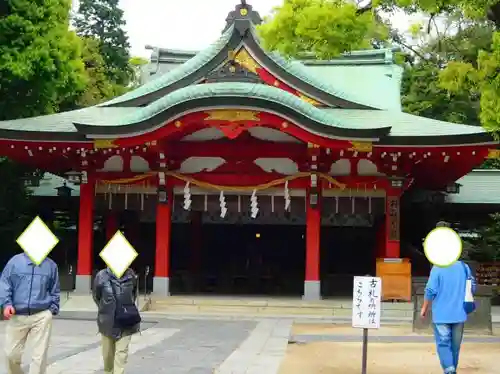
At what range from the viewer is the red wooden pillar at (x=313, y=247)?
15992 millimetres

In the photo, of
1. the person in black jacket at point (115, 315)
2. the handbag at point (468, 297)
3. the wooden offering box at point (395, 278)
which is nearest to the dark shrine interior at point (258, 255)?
the wooden offering box at point (395, 278)

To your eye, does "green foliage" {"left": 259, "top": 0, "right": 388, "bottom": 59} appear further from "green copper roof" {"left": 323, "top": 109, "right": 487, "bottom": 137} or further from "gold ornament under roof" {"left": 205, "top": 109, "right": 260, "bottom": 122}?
"green copper roof" {"left": 323, "top": 109, "right": 487, "bottom": 137}

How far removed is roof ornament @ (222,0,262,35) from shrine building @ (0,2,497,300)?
0.03m

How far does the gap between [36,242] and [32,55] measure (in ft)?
35.3

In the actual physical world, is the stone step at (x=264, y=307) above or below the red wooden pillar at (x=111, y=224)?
below

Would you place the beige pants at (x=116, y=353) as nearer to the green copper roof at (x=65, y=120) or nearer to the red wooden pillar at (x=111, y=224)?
the green copper roof at (x=65, y=120)

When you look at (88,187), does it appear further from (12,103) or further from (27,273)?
(27,273)

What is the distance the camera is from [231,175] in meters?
16.8

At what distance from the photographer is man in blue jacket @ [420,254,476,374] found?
6.88 metres

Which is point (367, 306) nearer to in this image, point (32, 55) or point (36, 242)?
point (36, 242)

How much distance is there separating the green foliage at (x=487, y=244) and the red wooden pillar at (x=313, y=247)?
4727mm

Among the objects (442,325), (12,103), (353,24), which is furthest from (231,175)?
(442,325)

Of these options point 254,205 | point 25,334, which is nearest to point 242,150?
point 254,205

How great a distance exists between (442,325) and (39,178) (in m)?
15.2
